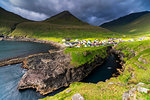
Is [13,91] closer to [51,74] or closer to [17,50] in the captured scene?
[51,74]

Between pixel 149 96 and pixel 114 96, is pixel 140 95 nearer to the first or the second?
pixel 149 96

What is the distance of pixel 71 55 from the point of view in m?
53.2

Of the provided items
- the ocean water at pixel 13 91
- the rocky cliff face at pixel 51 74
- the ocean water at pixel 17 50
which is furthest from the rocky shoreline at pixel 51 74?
the ocean water at pixel 17 50

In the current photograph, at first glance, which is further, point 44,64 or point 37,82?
point 44,64

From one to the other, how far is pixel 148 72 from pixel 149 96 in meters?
25.6

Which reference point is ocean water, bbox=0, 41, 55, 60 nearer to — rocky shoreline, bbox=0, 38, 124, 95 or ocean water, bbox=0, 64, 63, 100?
ocean water, bbox=0, 64, 63, 100

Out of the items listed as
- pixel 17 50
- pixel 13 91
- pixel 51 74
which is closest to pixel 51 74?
pixel 51 74

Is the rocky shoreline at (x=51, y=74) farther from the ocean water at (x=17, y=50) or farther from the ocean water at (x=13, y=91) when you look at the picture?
the ocean water at (x=17, y=50)

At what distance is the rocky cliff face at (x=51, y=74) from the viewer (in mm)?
35781

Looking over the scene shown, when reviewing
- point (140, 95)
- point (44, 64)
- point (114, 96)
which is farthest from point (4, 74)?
point (140, 95)

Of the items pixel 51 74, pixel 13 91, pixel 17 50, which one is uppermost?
pixel 17 50

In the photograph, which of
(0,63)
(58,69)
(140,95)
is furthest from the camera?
(0,63)

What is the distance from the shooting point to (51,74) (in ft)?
126

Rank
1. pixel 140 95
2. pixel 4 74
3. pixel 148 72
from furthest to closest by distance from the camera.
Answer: pixel 4 74
pixel 148 72
pixel 140 95
